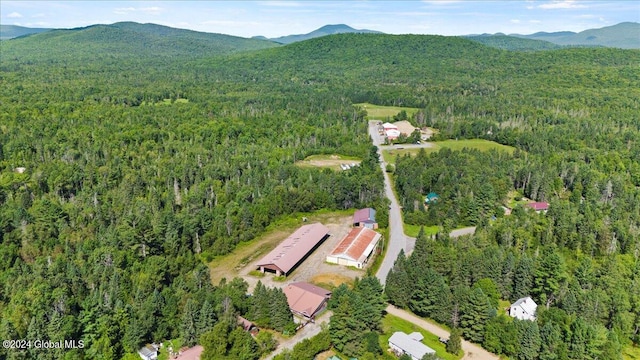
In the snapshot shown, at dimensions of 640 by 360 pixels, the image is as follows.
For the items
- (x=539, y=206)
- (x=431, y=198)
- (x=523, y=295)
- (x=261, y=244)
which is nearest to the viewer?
(x=523, y=295)

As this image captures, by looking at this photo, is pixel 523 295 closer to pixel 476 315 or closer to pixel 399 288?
pixel 476 315

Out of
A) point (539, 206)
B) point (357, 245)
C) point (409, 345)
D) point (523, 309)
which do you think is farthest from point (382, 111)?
point (409, 345)

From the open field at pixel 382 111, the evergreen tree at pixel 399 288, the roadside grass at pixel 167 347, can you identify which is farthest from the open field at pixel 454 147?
the roadside grass at pixel 167 347

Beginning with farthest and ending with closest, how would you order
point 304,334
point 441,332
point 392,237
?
point 392,237 < point 441,332 < point 304,334

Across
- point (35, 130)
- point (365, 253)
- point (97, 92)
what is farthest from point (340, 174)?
point (97, 92)

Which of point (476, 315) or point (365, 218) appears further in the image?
point (365, 218)

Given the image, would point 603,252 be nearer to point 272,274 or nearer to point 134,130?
point 272,274
